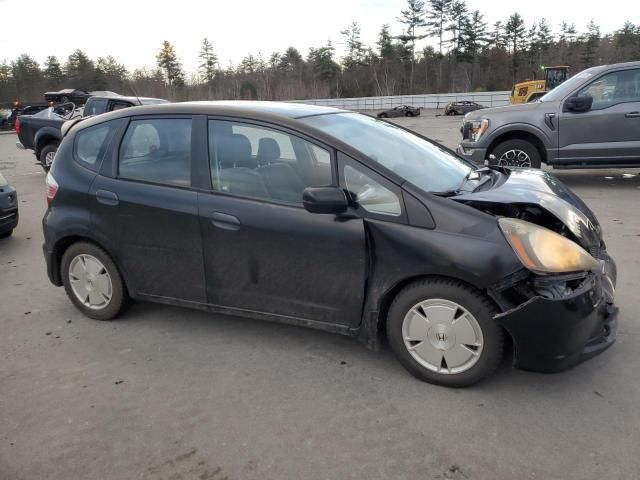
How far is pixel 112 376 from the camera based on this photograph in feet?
11.0

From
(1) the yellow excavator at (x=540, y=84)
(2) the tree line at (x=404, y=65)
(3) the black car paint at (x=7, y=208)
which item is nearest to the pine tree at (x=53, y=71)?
(2) the tree line at (x=404, y=65)

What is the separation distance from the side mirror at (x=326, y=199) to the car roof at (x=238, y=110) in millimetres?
650

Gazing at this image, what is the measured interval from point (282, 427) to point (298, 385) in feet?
1.38

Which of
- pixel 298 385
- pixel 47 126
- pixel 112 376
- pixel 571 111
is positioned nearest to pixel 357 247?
pixel 298 385

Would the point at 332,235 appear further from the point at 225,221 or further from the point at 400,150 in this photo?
the point at 400,150

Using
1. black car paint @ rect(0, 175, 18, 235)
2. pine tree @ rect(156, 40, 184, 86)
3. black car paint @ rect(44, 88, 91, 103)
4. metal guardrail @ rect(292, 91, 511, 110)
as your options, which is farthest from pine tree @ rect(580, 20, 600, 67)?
black car paint @ rect(0, 175, 18, 235)

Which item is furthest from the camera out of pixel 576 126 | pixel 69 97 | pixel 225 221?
pixel 69 97

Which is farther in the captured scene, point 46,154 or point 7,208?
point 46,154

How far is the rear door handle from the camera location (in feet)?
12.5

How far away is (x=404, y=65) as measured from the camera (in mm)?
75000

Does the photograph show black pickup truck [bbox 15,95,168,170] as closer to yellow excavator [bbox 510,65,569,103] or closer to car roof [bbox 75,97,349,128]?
car roof [bbox 75,97,349,128]

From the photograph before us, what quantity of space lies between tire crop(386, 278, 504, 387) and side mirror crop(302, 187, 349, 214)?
61 cm

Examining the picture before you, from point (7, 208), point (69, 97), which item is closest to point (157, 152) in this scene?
point (7, 208)

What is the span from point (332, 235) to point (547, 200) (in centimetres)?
135
